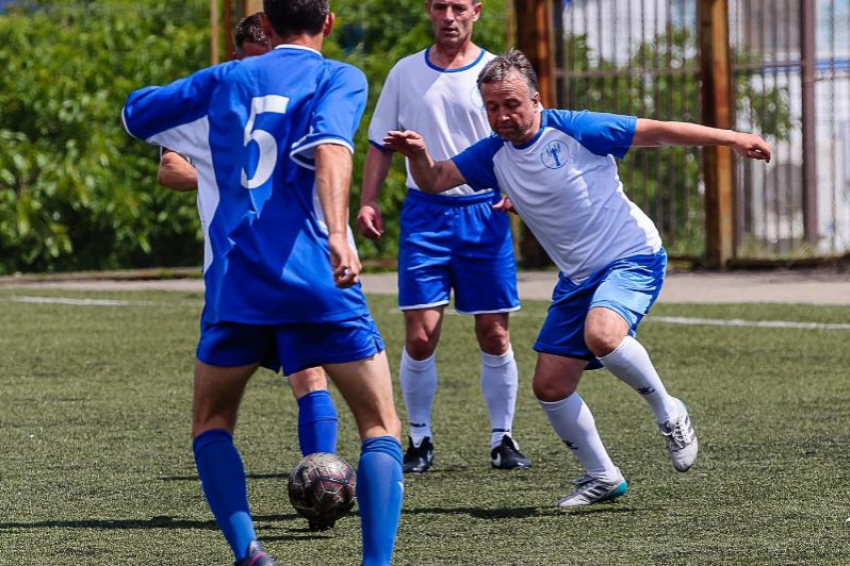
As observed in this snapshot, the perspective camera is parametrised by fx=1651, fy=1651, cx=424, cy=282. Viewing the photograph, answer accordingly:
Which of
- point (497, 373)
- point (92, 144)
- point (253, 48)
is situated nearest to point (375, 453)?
point (253, 48)

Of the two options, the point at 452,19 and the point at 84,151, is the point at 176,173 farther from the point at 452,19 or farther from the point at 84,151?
the point at 84,151

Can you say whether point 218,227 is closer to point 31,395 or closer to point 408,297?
point 408,297

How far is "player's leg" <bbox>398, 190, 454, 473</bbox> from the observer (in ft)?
22.2

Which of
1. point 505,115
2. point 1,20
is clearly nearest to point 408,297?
point 505,115

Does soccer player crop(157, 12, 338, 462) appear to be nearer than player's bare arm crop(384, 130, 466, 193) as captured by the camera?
Yes

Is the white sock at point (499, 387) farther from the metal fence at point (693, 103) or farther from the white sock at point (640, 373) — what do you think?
the metal fence at point (693, 103)

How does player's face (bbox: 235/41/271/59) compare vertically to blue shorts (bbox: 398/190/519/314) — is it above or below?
above

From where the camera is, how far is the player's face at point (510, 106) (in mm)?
5664

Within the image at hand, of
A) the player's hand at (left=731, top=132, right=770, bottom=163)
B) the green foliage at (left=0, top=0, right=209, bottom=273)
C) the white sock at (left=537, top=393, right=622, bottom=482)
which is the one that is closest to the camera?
the player's hand at (left=731, top=132, right=770, bottom=163)

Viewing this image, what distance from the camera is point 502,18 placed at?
18.7 meters

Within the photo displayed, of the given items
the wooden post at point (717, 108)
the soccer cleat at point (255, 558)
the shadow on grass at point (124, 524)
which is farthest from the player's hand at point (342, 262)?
the wooden post at point (717, 108)

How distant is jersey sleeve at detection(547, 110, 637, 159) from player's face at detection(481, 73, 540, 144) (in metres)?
0.14

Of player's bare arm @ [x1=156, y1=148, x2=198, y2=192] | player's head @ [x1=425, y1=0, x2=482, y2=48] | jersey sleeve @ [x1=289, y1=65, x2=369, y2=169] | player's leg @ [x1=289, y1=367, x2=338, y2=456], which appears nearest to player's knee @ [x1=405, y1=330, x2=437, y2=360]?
player's head @ [x1=425, y1=0, x2=482, y2=48]

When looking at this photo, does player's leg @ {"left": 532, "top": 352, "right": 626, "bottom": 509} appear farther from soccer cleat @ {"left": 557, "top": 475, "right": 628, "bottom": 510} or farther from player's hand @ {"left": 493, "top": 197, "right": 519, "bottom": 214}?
player's hand @ {"left": 493, "top": 197, "right": 519, "bottom": 214}
